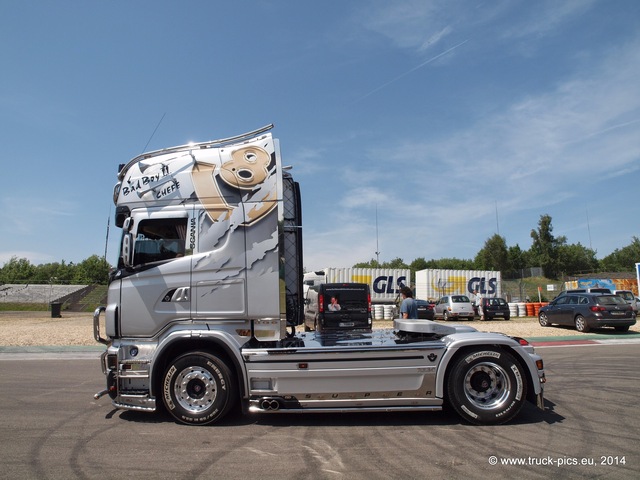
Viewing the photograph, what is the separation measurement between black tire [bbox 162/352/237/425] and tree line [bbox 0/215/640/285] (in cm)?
6734

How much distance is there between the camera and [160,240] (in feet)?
20.1

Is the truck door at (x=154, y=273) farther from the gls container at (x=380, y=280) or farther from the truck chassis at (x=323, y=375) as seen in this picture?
the gls container at (x=380, y=280)

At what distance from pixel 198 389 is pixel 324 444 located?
5.95ft

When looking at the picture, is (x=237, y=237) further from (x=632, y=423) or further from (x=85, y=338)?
(x=85, y=338)

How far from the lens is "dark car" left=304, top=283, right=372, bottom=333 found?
15.8 meters

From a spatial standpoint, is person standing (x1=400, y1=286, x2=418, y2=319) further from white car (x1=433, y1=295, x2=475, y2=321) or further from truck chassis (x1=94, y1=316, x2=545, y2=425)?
white car (x1=433, y1=295, x2=475, y2=321)

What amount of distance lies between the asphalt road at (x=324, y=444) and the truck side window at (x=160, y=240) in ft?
7.15

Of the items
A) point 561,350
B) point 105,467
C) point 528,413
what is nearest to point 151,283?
point 105,467

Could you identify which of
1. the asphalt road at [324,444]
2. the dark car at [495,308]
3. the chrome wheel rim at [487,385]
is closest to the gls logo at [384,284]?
the dark car at [495,308]

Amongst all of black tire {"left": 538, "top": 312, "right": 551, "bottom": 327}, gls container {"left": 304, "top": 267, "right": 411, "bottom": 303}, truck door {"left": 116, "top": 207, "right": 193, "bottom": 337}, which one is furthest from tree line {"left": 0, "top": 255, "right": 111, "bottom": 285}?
truck door {"left": 116, "top": 207, "right": 193, "bottom": 337}

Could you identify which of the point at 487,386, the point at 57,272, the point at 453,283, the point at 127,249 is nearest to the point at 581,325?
the point at 487,386

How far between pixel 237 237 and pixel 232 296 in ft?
2.57

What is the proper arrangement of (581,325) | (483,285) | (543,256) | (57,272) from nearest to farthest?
(581,325) → (483,285) → (543,256) → (57,272)

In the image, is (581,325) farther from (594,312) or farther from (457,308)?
(457,308)
